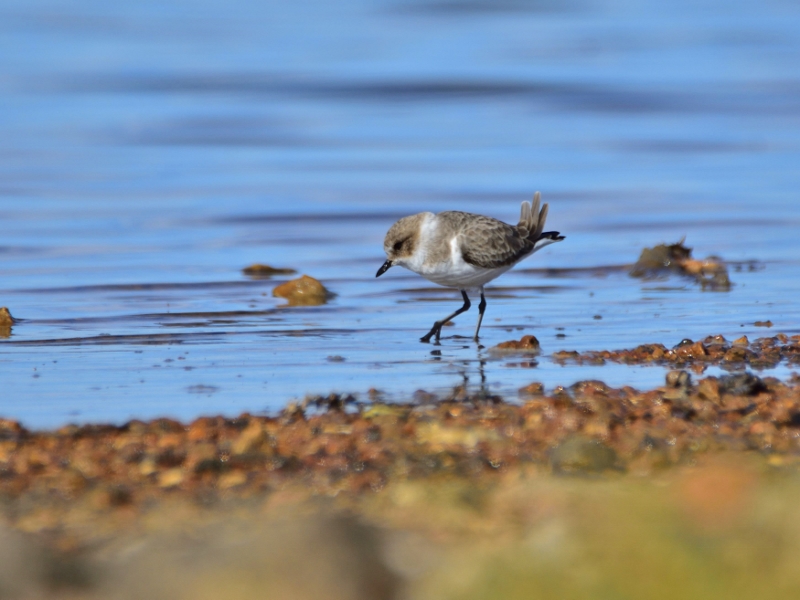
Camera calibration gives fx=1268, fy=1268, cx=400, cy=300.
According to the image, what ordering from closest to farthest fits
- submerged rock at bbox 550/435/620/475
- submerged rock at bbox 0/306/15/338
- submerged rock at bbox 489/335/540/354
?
submerged rock at bbox 550/435/620/475 → submerged rock at bbox 489/335/540/354 → submerged rock at bbox 0/306/15/338

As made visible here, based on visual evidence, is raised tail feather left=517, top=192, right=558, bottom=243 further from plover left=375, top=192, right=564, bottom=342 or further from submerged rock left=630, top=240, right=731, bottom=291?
submerged rock left=630, top=240, right=731, bottom=291

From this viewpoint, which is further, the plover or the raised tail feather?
the raised tail feather

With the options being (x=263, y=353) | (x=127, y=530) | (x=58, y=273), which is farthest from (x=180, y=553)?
(x=58, y=273)

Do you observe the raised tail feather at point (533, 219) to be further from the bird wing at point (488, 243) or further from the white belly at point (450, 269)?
the white belly at point (450, 269)

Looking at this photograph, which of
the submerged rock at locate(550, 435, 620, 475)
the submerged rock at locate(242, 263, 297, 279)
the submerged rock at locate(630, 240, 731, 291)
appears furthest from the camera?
the submerged rock at locate(242, 263, 297, 279)

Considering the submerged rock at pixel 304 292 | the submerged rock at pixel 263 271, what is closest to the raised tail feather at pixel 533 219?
the submerged rock at pixel 304 292

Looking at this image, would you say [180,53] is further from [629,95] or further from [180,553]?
[180,553]

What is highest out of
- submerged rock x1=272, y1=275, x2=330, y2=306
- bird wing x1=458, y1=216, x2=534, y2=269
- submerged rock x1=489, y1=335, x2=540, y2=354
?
bird wing x1=458, y1=216, x2=534, y2=269

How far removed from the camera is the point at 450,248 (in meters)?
8.51

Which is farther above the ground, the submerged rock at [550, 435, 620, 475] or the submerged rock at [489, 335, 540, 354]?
the submerged rock at [489, 335, 540, 354]

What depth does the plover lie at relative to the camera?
852cm

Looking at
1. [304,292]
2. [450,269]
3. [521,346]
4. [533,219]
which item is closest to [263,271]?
[304,292]

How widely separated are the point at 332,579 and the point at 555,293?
6.86 meters

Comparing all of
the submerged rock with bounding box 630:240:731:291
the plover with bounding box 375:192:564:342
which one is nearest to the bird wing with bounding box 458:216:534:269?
the plover with bounding box 375:192:564:342
